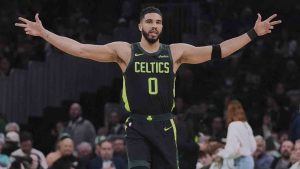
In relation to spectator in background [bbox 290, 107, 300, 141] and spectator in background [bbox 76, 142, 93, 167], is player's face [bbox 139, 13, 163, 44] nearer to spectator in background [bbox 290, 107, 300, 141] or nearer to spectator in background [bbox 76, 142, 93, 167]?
spectator in background [bbox 290, 107, 300, 141]

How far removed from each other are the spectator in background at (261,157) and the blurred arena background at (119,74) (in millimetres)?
1968

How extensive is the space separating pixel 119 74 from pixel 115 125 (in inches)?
198

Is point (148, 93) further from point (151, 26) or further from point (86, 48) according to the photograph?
point (86, 48)

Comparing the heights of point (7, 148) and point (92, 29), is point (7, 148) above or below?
below

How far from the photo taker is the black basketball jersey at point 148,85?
33.4 feet

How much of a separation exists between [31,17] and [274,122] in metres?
8.23

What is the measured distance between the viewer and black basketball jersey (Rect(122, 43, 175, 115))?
33.4 ft

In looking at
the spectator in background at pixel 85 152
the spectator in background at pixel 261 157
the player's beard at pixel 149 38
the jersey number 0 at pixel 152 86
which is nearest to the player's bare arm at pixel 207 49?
the player's beard at pixel 149 38

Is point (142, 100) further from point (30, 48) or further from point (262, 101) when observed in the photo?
point (30, 48)

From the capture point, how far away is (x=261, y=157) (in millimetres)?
17016

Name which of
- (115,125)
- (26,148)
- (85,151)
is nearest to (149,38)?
(26,148)

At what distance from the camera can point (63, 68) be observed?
958 inches

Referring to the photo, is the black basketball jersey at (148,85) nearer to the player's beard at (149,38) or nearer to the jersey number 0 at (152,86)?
the jersey number 0 at (152,86)

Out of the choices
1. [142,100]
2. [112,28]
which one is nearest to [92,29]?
[112,28]
